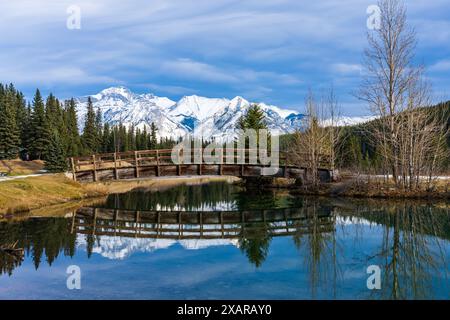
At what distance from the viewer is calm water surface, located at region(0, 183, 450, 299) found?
479 inches

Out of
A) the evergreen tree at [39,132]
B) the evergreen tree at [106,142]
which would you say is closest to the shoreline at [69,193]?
the evergreen tree at [39,132]

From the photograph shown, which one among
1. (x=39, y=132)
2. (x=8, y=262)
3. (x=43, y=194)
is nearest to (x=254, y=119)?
(x=43, y=194)

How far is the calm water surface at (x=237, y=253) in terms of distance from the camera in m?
12.2

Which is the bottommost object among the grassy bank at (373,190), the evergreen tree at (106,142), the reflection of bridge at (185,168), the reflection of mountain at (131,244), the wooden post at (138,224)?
the wooden post at (138,224)

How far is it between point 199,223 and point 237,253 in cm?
890

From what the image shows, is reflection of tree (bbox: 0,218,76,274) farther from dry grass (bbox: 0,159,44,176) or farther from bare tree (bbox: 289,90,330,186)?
dry grass (bbox: 0,159,44,176)

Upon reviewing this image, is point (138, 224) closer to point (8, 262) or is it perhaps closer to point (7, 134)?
point (8, 262)

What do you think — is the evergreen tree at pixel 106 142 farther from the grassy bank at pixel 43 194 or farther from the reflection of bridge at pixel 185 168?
the reflection of bridge at pixel 185 168

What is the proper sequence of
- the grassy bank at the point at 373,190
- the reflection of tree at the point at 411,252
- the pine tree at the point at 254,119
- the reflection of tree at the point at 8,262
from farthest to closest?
1. the pine tree at the point at 254,119
2. the grassy bank at the point at 373,190
3. the reflection of tree at the point at 8,262
4. the reflection of tree at the point at 411,252

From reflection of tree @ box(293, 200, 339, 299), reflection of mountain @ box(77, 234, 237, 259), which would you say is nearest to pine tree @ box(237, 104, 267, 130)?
reflection of tree @ box(293, 200, 339, 299)

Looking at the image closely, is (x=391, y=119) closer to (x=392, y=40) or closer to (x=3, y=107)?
(x=392, y=40)

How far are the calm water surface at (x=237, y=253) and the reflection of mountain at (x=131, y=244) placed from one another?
0.04 metres
